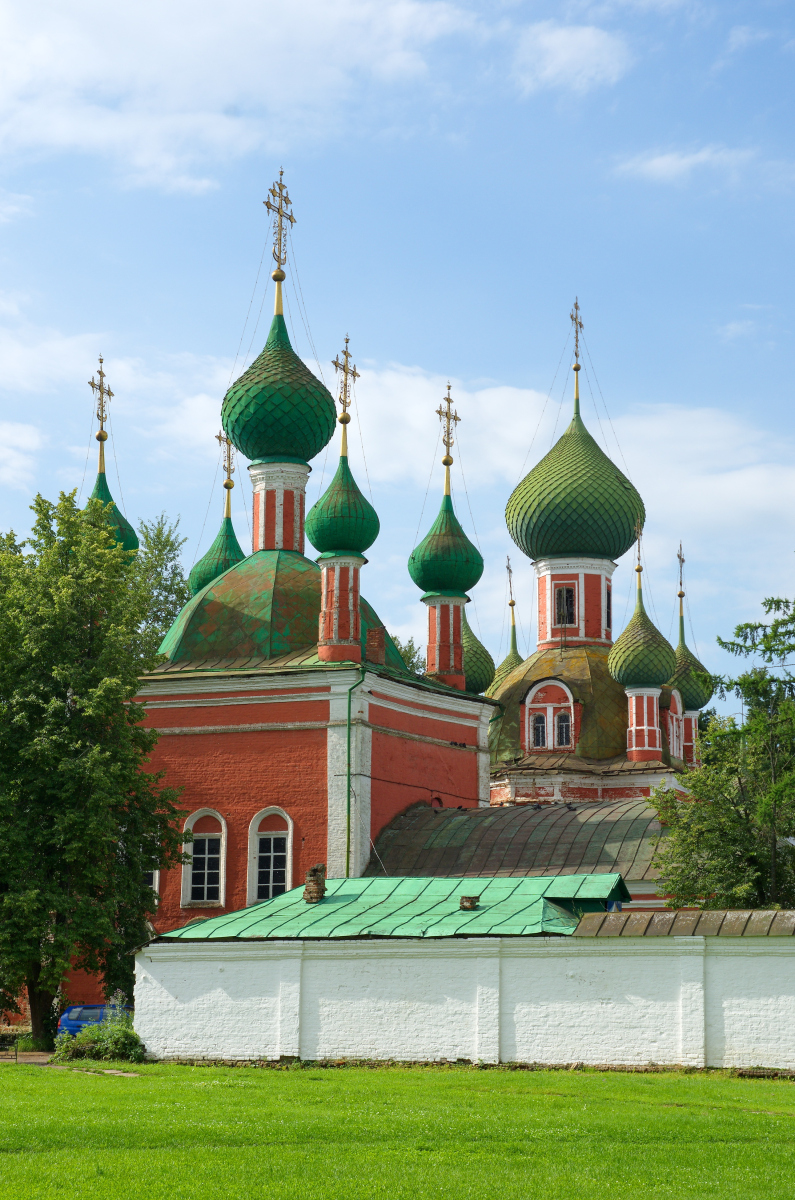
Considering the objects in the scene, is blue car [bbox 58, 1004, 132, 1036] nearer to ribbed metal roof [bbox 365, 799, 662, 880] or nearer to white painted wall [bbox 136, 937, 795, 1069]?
white painted wall [bbox 136, 937, 795, 1069]

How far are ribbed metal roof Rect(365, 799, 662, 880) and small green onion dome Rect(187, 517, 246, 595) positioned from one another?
753cm

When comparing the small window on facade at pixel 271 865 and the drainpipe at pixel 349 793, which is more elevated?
the drainpipe at pixel 349 793

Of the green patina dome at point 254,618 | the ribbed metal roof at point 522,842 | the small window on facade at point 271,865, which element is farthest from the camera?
the green patina dome at point 254,618

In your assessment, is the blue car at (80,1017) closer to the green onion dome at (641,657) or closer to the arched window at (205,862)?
the arched window at (205,862)

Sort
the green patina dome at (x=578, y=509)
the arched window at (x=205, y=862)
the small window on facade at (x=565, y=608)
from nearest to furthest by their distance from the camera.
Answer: the arched window at (x=205, y=862) < the green patina dome at (x=578, y=509) < the small window on facade at (x=565, y=608)

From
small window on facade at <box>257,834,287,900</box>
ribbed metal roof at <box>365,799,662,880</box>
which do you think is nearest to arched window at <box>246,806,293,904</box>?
small window on facade at <box>257,834,287,900</box>

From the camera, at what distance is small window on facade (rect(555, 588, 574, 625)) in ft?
111

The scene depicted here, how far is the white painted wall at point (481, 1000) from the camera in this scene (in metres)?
12.3

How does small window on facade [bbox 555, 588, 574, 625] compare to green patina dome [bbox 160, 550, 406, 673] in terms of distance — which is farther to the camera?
small window on facade [bbox 555, 588, 574, 625]

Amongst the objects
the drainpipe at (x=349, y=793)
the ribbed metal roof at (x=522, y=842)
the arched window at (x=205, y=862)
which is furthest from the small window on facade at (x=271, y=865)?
the ribbed metal roof at (x=522, y=842)

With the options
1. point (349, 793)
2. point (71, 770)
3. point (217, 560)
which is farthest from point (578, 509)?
point (71, 770)

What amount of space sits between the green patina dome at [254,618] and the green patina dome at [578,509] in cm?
1201

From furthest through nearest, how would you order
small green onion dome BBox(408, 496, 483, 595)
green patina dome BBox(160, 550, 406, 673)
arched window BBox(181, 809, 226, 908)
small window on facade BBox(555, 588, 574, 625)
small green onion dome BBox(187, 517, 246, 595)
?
small window on facade BBox(555, 588, 574, 625) → small green onion dome BBox(187, 517, 246, 595) → small green onion dome BBox(408, 496, 483, 595) → green patina dome BBox(160, 550, 406, 673) → arched window BBox(181, 809, 226, 908)

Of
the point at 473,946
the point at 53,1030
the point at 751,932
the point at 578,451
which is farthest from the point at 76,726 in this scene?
the point at 578,451
